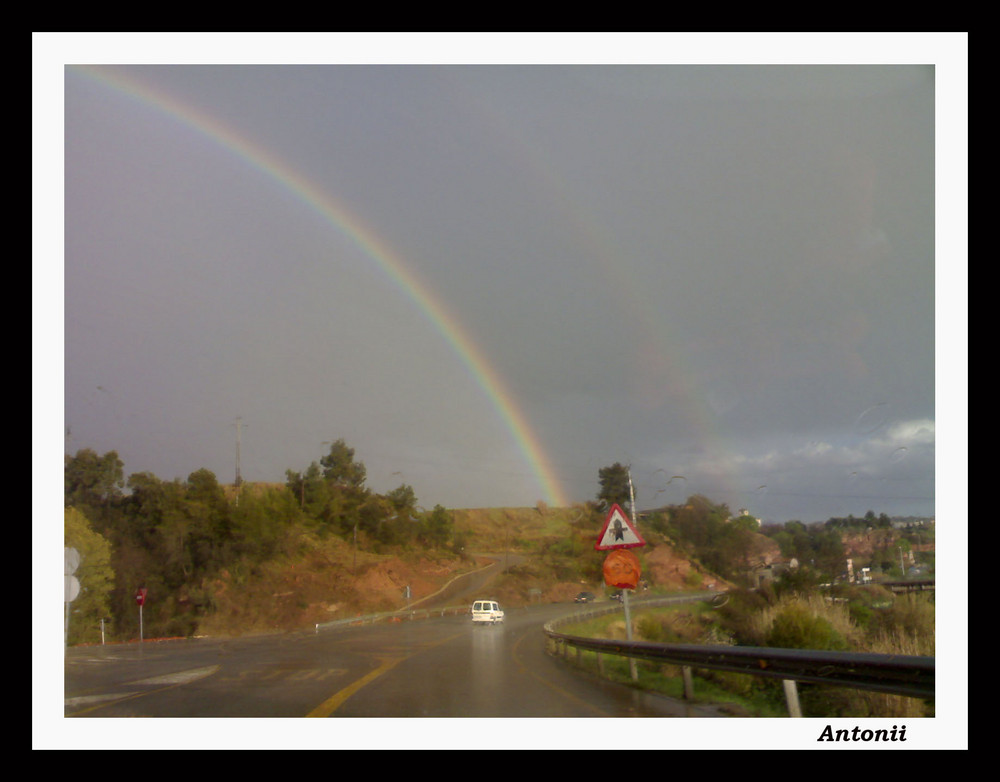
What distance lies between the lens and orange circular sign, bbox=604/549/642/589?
477 inches

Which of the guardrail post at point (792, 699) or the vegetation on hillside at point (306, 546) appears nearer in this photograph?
the guardrail post at point (792, 699)

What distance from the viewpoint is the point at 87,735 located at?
7.07 metres

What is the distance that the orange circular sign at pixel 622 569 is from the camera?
39.8ft

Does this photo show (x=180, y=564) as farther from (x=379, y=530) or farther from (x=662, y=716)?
(x=662, y=716)

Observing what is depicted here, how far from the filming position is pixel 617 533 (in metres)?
12.9

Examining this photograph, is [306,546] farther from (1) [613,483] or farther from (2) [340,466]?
(1) [613,483]

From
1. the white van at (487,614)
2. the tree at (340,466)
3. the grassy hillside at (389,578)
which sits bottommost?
the grassy hillside at (389,578)

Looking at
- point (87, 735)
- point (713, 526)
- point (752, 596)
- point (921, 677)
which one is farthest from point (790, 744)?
point (713, 526)

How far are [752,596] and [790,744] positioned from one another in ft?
67.0

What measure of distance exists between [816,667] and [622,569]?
16.3 feet

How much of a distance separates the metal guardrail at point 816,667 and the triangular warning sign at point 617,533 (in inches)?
76.6

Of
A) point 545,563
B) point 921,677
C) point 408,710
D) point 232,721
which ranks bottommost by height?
point 545,563

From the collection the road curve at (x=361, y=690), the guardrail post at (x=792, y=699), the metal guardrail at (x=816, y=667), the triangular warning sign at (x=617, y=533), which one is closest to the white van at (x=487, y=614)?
the road curve at (x=361, y=690)

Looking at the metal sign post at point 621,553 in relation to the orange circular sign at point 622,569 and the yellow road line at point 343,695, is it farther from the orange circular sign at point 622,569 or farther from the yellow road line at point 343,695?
the yellow road line at point 343,695
